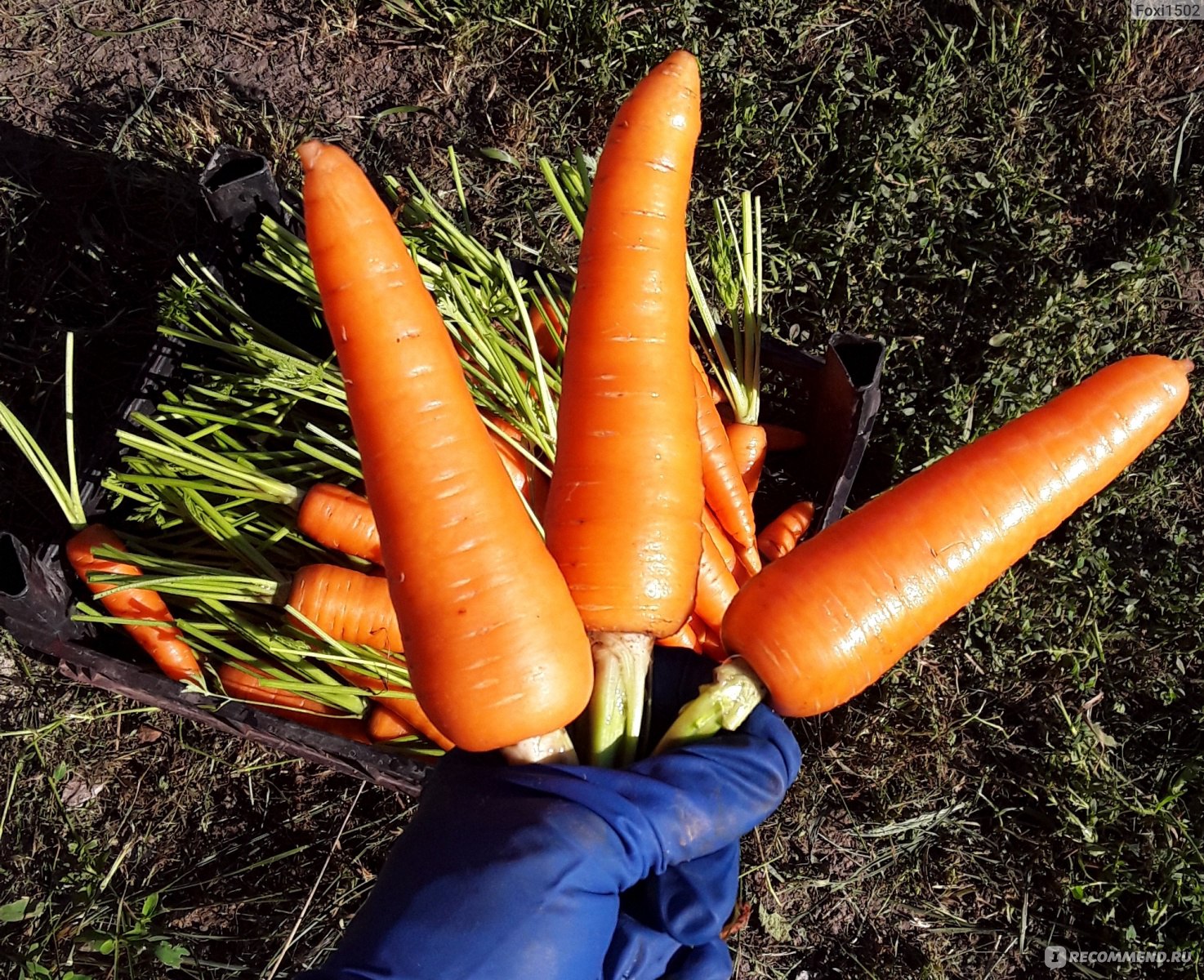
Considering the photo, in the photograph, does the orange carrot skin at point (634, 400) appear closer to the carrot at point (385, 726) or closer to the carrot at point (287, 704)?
the carrot at point (385, 726)

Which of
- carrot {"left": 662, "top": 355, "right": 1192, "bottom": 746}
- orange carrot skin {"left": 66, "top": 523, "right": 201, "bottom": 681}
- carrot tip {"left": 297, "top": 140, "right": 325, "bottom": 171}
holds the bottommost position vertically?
orange carrot skin {"left": 66, "top": 523, "right": 201, "bottom": 681}

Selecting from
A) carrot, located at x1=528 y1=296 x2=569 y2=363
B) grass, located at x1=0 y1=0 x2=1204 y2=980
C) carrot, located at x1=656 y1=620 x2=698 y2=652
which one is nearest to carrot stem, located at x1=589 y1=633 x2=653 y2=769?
carrot, located at x1=656 y1=620 x2=698 y2=652

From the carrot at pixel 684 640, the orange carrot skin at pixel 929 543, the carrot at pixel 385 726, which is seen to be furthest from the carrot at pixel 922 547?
the carrot at pixel 385 726

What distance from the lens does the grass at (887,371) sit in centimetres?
226

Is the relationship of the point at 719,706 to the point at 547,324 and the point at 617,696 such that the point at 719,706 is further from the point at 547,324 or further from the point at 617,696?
the point at 547,324

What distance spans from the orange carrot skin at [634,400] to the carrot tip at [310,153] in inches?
20.3

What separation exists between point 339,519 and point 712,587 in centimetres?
86

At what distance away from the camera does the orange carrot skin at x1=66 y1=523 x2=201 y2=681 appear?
201 cm

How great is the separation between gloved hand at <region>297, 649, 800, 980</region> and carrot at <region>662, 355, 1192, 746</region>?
0.43 feet

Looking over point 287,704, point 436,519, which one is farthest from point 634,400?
point 287,704

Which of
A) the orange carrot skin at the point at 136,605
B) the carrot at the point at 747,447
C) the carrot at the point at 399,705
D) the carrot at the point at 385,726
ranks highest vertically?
the carrot at the point at 747,447

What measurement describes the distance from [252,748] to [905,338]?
2.22 metres

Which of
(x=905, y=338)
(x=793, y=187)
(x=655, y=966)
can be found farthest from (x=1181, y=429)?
(x=655, y=966)

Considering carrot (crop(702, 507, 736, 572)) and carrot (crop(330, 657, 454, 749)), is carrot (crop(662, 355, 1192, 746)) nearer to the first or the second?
carrot (crop(702, 507, 736, 572))
